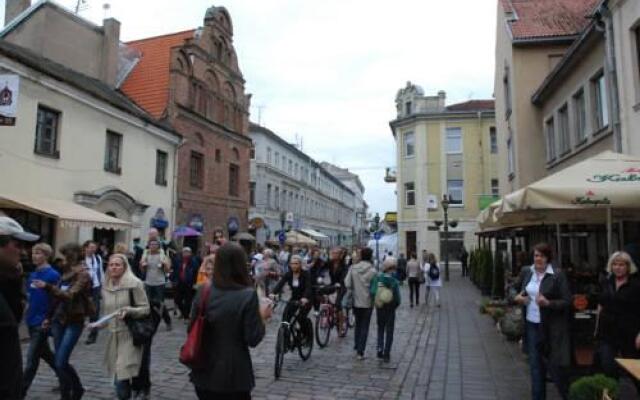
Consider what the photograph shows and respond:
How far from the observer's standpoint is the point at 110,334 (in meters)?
5.54

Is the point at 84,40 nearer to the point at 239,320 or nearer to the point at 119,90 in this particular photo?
the point at 119,90

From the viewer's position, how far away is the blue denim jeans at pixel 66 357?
18.6 feet

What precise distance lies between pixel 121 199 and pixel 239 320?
56.4 ft

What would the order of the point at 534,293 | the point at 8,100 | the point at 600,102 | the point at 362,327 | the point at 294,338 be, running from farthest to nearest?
the point at 600,102 → the point at 8,100 → the point at 362,327 → the point at 294,338 → the point at 534,293

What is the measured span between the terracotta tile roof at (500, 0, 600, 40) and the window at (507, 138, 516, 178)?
4.78 metres

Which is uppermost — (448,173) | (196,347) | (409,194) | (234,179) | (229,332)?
(448,173)

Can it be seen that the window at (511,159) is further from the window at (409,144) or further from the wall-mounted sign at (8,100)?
the wall-mounted sign at (8,100)

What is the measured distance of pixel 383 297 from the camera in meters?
8.52

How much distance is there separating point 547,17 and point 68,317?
77.1 ft

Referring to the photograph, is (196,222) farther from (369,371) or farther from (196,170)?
(369,371)

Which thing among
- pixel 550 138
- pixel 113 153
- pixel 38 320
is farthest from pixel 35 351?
pixel 550 138

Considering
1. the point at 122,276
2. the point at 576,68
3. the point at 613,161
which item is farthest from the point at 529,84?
the point at 122,276

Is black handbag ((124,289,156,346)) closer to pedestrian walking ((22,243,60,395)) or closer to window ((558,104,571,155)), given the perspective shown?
pedestrian walking ((22,243,60,395))

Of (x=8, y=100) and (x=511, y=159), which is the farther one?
(x=511, y=159)
